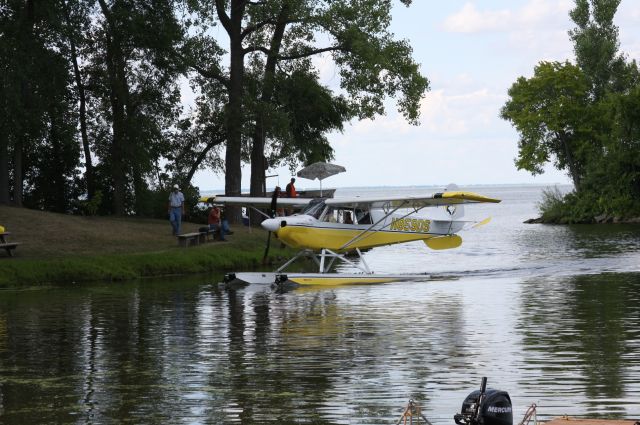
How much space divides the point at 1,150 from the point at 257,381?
24.0 meters

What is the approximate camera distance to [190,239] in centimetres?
3453

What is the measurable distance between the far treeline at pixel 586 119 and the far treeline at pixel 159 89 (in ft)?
103

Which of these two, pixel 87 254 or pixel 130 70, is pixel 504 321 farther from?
pixel 130 70

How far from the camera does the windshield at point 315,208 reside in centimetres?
2794

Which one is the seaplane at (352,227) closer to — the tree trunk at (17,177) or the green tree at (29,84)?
the green tree at (29,84)

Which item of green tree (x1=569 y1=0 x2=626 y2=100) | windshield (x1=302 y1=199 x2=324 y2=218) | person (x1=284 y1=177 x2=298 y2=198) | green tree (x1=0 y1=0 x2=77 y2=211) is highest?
green tree (x1=569 y1=0 x2=626 y2=100)

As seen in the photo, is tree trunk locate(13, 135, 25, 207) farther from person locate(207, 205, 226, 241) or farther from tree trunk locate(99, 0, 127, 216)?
person locate(207, 205, 226, 241)

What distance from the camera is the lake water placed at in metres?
11.8

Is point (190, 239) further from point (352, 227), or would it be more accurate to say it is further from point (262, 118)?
point (262, 118)

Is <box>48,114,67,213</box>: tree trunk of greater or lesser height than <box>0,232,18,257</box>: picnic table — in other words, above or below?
above

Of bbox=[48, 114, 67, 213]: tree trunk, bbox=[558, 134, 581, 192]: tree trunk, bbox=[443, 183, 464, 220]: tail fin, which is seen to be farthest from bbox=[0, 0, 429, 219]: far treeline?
bbox=[558, 134, 581, 192]: tree trunk

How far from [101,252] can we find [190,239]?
3770 millimetres

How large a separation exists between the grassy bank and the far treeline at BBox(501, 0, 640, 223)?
40.5 meters

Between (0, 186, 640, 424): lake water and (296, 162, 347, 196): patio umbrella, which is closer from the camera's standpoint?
(0, 186, 640, 424): lake water
